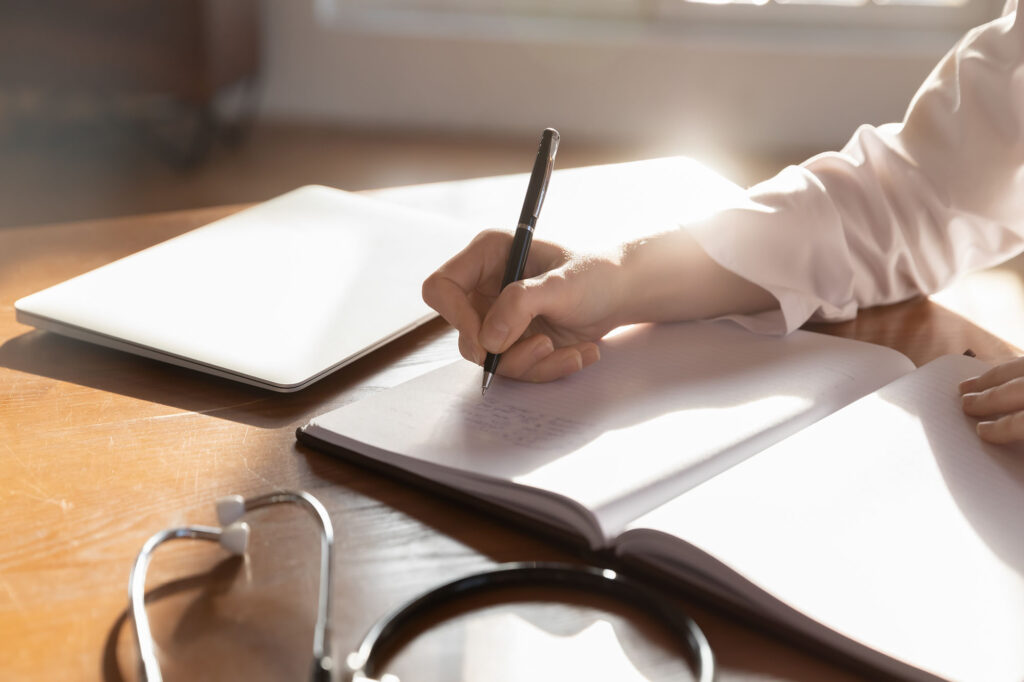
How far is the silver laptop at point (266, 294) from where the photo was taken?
2.38ft

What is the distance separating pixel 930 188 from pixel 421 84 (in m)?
2.43

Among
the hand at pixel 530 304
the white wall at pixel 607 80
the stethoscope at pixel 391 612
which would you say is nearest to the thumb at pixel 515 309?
the hand at pixel 530 304

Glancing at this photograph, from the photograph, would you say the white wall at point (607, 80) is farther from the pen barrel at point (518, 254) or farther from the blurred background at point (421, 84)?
the pen barrel at point (518, 254)

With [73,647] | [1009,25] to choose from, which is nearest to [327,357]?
[73,647]

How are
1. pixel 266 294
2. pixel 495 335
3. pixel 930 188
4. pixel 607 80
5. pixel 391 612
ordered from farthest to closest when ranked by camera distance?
pixel 607 80
pixel 930 188
pixel 266 294
pixel 495 335
pixel 391 612

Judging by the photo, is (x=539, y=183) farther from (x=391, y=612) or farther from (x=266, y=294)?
(x=391, y=612)

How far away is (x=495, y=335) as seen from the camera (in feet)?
2.25

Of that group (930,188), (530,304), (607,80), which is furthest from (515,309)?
(607,80)

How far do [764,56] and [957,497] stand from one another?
263 cm

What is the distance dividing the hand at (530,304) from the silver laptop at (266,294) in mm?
69

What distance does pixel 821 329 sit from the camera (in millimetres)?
874

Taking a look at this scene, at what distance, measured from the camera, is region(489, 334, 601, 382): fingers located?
700 millimetres

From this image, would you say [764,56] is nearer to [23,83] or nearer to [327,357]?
[23,83]

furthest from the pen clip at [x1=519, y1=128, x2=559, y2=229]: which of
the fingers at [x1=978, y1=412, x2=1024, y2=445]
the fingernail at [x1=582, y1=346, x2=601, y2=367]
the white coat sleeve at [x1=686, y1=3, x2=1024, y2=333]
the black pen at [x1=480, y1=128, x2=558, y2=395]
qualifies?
the fingers at [x1=978, y1=412, x2=1024, y2=445]
